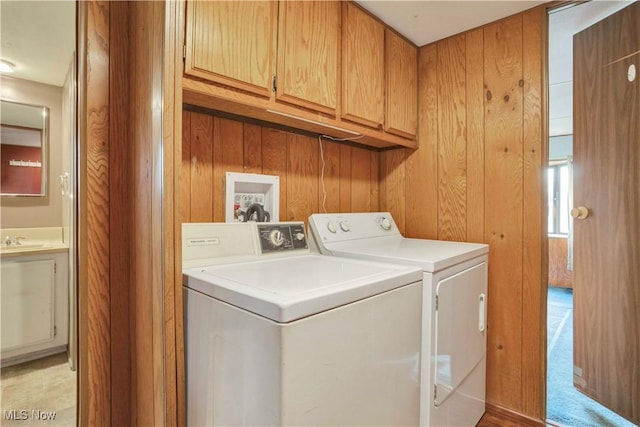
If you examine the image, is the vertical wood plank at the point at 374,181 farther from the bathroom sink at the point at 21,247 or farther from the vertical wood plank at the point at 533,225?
the bathroom sink at the point at 21,247

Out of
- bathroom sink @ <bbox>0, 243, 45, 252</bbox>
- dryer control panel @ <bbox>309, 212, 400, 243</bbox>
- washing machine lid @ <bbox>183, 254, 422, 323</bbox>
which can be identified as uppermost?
dryer control panel @ <bbox>309, 212, 400, 243</bbox>

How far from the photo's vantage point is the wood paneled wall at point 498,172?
1716mm

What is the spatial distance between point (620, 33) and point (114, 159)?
7.96 feet

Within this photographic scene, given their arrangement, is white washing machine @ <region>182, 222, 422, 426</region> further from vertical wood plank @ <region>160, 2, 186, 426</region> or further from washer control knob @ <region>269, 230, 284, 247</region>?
washer control knob @ <region>269, 230, 284, 247</region>

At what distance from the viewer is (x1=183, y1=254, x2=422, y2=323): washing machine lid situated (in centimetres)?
78

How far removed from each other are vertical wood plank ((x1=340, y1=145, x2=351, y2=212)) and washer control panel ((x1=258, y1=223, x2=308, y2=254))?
1.68ft

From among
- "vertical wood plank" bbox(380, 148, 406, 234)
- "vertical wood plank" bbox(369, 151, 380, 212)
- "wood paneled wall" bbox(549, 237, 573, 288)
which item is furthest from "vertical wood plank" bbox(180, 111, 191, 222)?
"wood paneled wall" bbox(549, 237, 573, 288)

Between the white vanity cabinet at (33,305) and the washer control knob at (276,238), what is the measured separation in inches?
30.6

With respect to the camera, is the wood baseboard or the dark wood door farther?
the wood baseboard

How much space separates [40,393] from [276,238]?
3.35ft

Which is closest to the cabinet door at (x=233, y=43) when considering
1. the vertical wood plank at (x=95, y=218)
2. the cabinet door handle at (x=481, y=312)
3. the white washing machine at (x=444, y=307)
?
the vertical wood plank at (x=95, y=218)

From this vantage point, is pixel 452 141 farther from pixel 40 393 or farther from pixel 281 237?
pixel 40 393

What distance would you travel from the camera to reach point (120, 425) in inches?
48.6

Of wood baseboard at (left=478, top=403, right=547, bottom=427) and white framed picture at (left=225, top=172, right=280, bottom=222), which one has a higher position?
white framed picture at (left=225, top=172, right=280, bottom=222)
